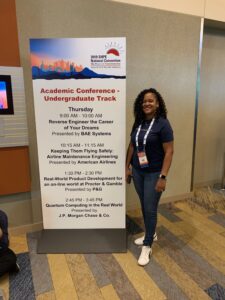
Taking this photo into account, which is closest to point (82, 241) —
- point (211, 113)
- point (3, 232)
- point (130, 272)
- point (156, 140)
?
point (130, 272)

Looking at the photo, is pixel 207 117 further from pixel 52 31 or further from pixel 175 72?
pixel 52 31

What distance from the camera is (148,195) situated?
2.01 metres

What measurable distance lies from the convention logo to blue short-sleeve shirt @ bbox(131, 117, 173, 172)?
22.4 inches

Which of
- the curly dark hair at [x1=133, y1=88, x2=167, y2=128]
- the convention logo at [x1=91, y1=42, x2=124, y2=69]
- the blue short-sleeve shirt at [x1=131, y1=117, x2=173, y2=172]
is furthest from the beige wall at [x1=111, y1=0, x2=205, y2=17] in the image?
the blue short-sleeve shirt at [x1=131, y1=117, x2=173, y2=172]

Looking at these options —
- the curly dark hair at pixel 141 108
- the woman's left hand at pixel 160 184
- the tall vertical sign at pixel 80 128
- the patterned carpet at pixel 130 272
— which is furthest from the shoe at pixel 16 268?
the curly dark hair at pixel 141 108

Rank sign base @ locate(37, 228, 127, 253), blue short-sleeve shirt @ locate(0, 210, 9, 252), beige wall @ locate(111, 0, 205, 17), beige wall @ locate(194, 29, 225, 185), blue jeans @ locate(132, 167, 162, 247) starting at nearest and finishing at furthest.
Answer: blue short-sleeve shirt @ locate(0, 210, 9, 252), blue jeans @ locate(132, 167, 162, 247), sign base @ locate(37, 228, 127, 253), beige wall @ locate(111, 0, 205, 17), beige wall @ locate(194, 29, 225, 185)

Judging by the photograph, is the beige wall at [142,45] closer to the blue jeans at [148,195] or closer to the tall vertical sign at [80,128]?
the tall vertical sign at [80,128]

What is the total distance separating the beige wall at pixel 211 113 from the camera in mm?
3396

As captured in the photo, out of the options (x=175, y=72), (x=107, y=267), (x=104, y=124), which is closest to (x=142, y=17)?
(x=175, y=72)

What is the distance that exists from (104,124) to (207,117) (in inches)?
87.4

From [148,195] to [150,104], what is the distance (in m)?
0.77

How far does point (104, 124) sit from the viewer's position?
2.09 m

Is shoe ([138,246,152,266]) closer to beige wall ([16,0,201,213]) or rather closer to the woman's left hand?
the woman's left hand

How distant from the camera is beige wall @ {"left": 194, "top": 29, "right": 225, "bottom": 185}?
3.40m
